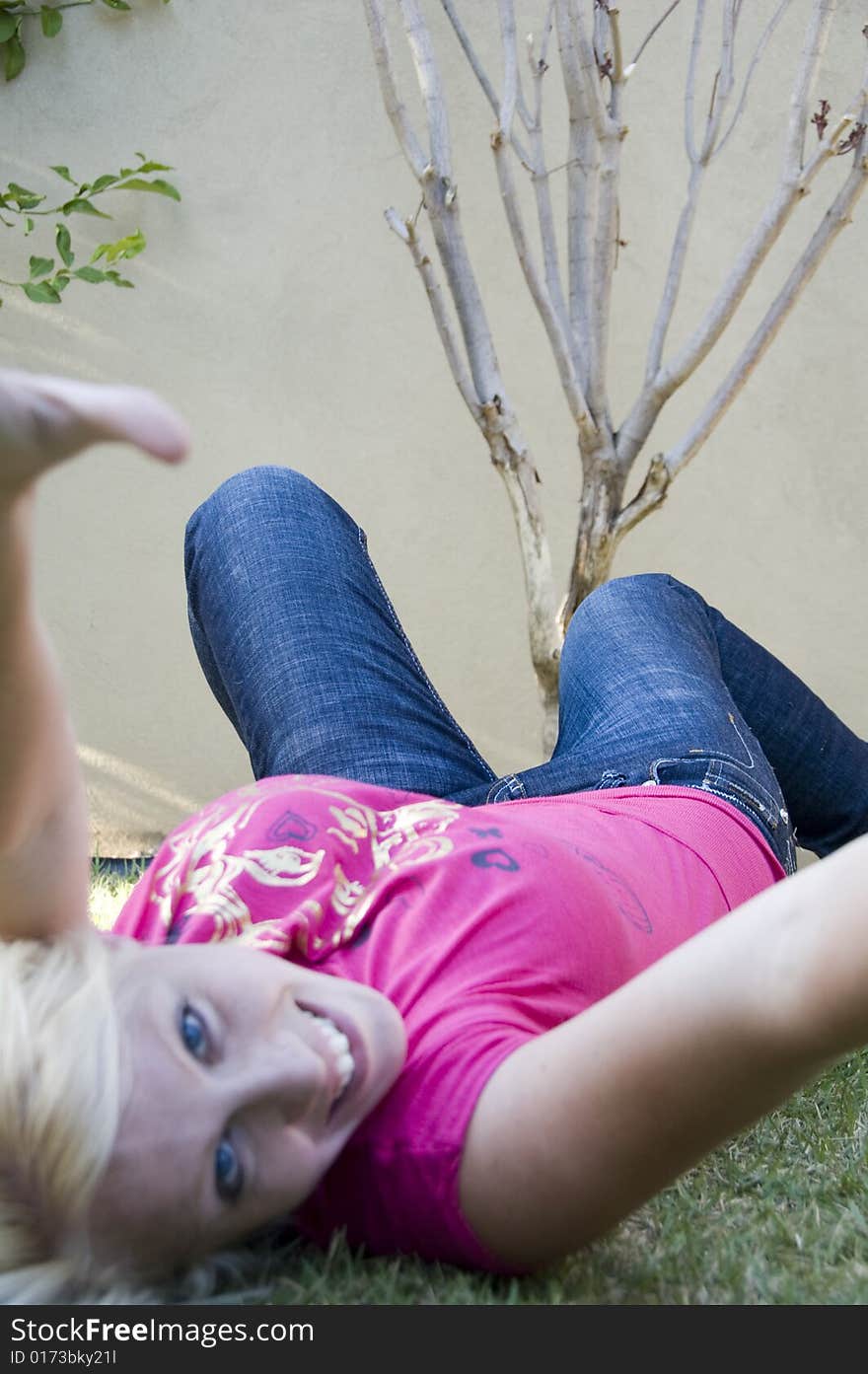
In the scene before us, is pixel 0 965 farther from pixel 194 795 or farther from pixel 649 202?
pixel 649 202

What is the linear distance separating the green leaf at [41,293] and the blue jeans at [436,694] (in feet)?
4.86

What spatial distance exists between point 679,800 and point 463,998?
2.09 ft

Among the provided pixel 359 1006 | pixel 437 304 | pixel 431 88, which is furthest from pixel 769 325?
pixel 359 1006

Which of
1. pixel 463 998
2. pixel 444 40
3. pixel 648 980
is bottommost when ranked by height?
pixel 463 998

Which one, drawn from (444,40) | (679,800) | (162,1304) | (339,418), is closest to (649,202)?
(444,40)

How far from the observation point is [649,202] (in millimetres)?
3348

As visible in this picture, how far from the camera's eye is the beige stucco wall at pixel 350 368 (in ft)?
10.9

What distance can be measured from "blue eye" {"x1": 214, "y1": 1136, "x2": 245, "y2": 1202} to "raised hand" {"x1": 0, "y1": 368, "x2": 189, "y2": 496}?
48 cm

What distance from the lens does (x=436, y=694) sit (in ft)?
5.95

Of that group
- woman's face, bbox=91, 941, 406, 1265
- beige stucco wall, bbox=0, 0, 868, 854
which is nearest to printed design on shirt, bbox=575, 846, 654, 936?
woman's face, bbox=91, 941, 406, 1265

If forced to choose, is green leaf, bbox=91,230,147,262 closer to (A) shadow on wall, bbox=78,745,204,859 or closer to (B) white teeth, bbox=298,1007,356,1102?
(A) shadow on wall, bbox=78,745,204,859

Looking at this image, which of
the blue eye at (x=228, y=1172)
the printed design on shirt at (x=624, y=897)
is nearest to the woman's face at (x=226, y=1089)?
the blue eye at (x=228, y=1172)

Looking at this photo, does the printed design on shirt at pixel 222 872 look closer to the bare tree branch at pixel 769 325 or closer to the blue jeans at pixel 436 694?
the blue jeans at pixel 436 694

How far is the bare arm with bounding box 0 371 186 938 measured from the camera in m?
0.63
